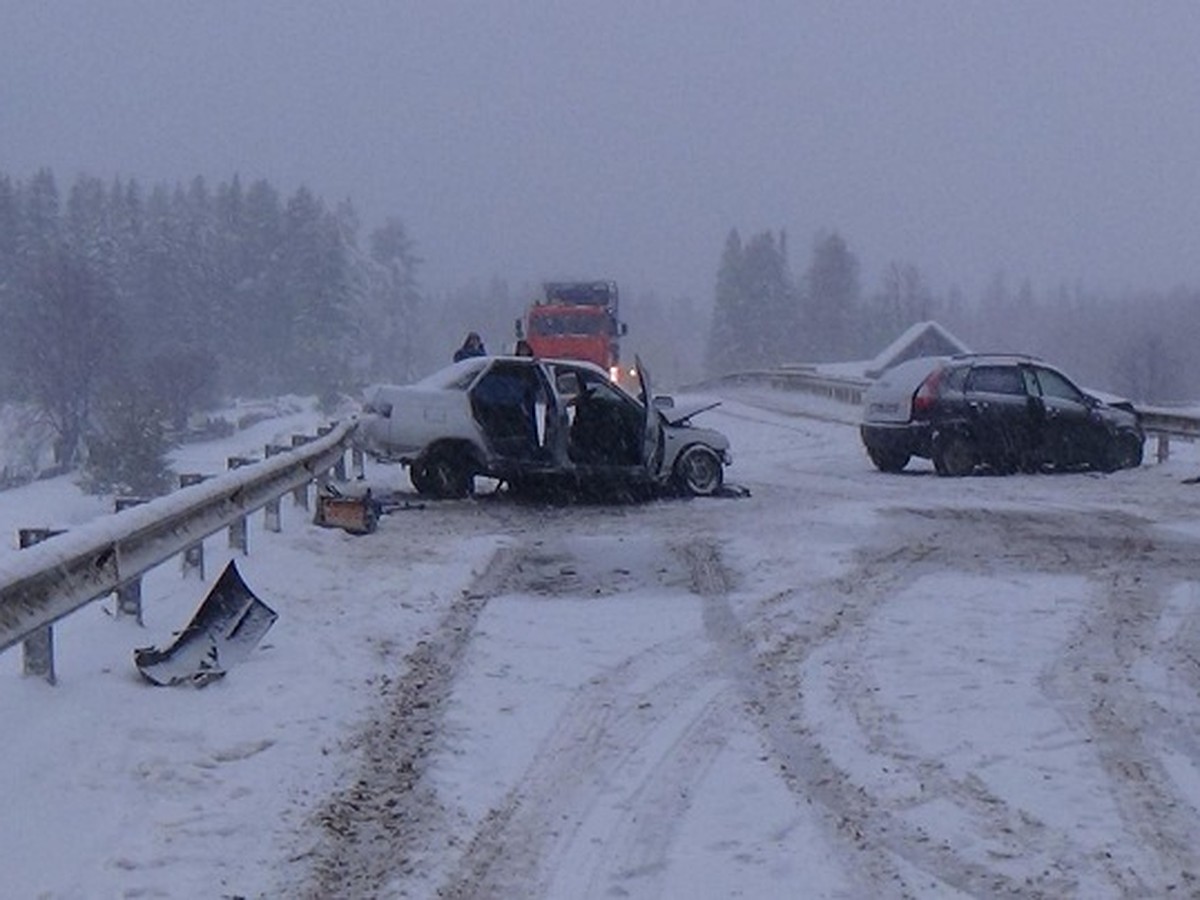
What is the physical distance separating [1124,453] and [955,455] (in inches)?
95.5

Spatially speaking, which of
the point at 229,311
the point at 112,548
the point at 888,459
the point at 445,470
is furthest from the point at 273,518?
the point at 229,311

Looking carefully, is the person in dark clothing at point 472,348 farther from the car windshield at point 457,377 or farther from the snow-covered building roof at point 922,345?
the snow-covered building roof at point 922,345

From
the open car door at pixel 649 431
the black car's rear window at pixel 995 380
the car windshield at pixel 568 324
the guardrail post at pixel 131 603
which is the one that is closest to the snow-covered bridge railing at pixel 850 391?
the black car's rear window at pixel 995 380

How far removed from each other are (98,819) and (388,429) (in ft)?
36.9

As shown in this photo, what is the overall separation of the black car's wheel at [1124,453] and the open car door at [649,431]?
279 inches

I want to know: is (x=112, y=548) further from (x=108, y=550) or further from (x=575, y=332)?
(x=575, y=332)

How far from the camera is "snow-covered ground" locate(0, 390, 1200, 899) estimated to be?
560 centimetres

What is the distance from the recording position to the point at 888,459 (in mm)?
21750

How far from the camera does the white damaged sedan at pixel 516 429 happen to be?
16828 millimetres

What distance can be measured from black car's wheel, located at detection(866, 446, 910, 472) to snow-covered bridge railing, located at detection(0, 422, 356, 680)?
1133 cm

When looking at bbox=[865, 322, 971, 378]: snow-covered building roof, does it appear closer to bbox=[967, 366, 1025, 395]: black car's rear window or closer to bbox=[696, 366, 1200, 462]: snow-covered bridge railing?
bbox=[696, 366, 1200, 462]: snow-covered bridge railing

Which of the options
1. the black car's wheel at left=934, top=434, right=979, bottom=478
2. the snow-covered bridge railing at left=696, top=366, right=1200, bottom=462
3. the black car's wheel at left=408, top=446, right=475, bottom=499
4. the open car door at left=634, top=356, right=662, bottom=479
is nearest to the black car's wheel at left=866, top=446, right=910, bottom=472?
the black car's wheel at left=934, top=434, right=979, bottom=478

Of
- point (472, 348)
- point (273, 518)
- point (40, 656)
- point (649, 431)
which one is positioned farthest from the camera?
point (472, 348)

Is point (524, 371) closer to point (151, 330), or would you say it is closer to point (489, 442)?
point (489, 442)
